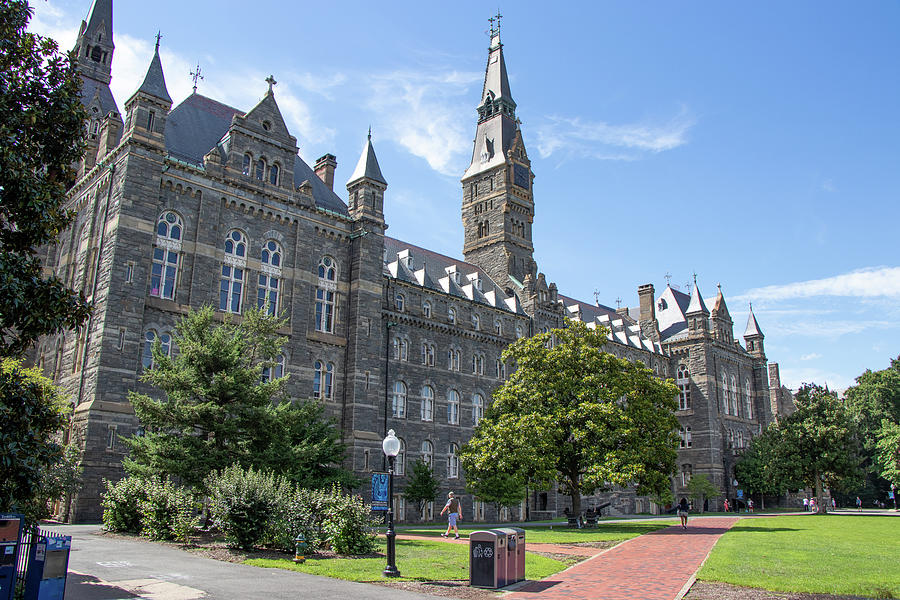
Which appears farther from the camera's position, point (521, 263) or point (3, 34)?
point (521, 263)

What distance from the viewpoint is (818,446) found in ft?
182

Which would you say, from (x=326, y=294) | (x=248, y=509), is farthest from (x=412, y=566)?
(x=326, y=294)

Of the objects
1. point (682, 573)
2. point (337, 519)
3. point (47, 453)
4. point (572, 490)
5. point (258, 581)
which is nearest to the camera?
point (47, 453)

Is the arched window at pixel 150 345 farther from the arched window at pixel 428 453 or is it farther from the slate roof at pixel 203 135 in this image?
the arched window at pixel 428 453

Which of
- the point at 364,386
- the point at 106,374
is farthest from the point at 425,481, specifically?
the point at 106,374

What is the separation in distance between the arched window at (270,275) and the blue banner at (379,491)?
15.3 metres

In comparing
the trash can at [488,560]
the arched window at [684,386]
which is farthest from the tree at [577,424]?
the arched window at [684,386]

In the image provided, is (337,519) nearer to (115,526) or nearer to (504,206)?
(115,526)

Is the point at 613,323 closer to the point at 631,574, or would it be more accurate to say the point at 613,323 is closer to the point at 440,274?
the point at 440,274

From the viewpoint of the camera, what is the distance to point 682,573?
18.0 m

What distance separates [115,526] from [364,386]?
16.6m

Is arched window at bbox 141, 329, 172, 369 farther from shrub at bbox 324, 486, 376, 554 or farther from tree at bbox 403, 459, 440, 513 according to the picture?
tree at bbox 403, 459, 440, 513

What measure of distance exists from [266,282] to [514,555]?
23.9 m

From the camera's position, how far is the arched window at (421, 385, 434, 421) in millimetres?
46828
